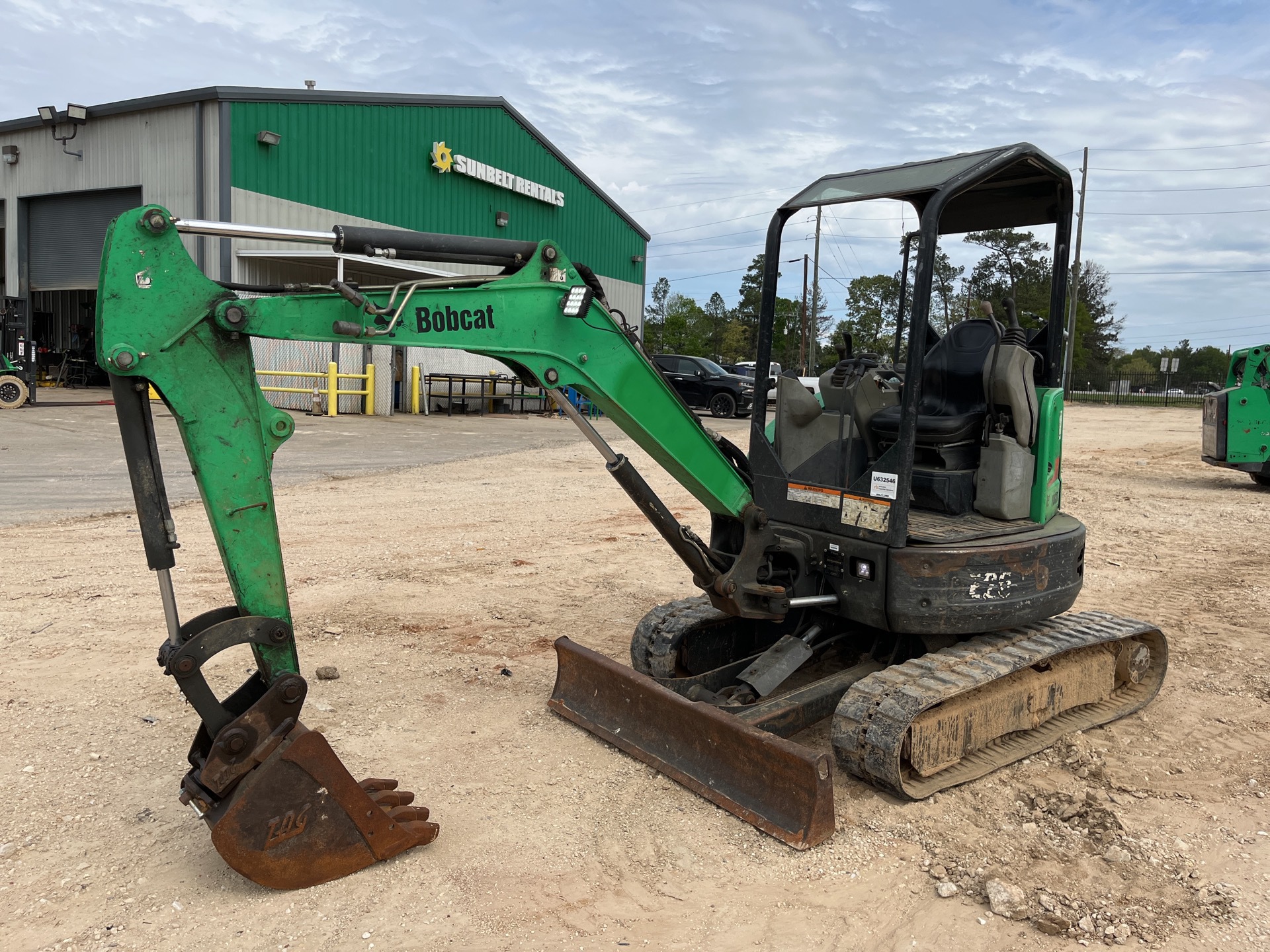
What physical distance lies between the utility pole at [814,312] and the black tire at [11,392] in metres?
20.8

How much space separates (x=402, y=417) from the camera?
922 inches

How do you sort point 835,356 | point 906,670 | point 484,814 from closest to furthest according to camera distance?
point 484,814, point 906,670, point 835,356

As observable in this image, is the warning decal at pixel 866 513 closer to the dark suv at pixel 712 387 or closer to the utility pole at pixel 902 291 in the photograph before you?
the utility pole at pixel 902 291

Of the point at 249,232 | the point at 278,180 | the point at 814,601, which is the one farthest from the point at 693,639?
the point at 278,180

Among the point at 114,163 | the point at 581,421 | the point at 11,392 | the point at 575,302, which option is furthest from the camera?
the point at 114,163

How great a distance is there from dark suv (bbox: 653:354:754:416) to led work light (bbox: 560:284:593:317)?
2298 centimetres

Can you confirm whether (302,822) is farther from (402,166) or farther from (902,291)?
(402,166)

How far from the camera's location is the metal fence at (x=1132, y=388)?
1986 inches

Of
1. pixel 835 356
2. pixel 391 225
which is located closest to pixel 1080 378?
pixel 391 225

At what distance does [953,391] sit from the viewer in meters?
5.28

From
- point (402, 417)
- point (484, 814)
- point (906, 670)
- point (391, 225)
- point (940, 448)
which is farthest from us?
point (391, 225)

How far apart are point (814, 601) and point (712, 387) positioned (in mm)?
22839

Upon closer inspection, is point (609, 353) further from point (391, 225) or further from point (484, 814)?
point (391, 225)

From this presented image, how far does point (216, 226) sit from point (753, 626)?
3732mm
